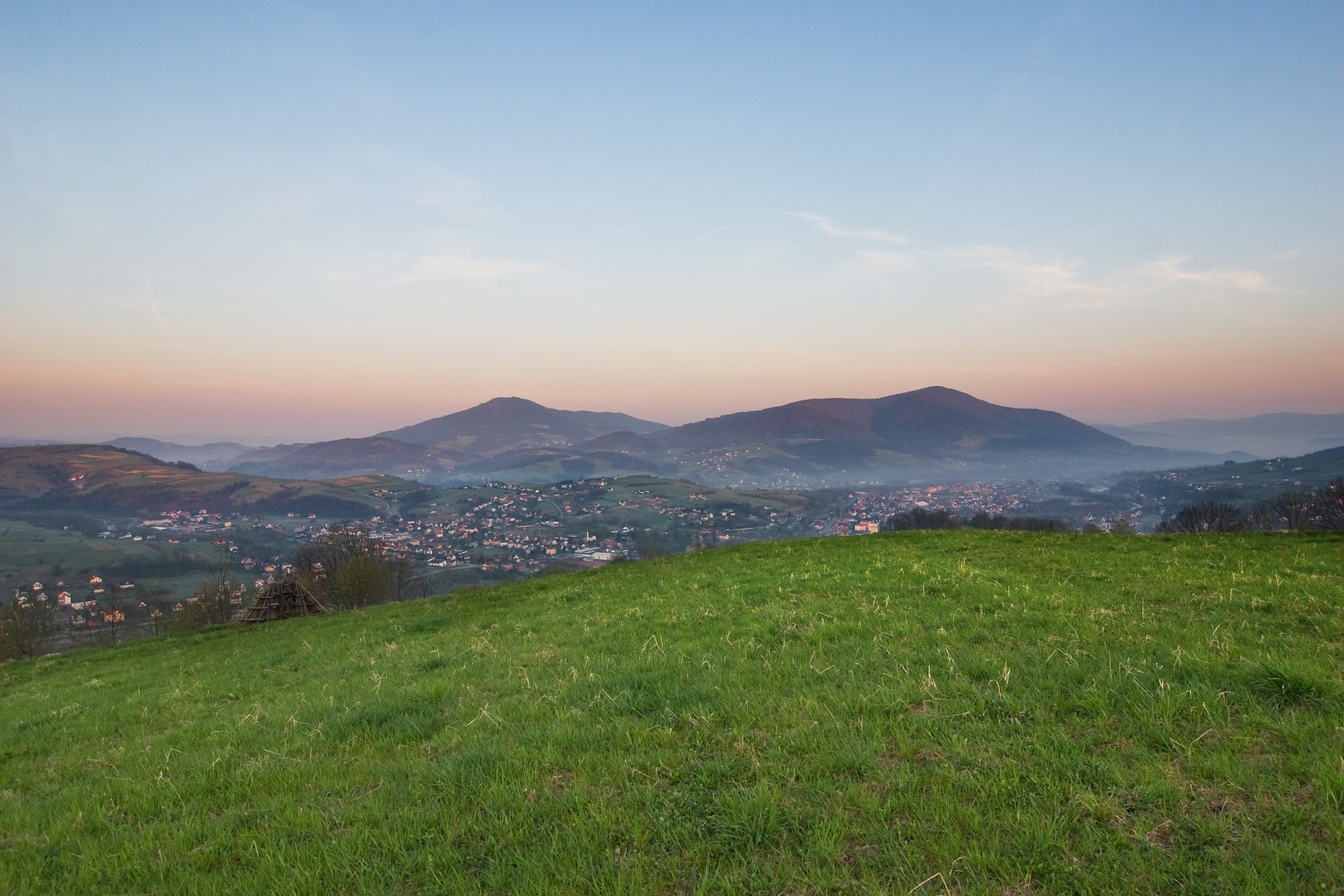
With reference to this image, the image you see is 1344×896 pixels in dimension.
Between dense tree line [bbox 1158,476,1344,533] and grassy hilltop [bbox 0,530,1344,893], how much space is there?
96.4 meters

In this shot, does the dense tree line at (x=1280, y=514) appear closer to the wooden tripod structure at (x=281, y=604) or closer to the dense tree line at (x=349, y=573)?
the wooden tripod structure at (x=281, y=604)

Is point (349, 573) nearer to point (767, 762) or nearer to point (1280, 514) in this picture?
point (767, 762)

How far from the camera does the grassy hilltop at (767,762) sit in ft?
14.8

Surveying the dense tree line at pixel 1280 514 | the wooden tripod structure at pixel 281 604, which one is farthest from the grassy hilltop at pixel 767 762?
the dense tree line at pixel 1280 514

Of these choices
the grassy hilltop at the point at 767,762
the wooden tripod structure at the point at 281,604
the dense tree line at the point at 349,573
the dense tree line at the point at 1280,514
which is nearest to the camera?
the grassy hilltop at the point at 767,762

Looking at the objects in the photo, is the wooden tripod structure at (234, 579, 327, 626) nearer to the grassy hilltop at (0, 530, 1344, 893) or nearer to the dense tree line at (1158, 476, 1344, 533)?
the grassy hilltop at (0, 530, 1344, 893)

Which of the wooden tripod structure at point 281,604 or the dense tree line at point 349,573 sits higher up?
the wooden tripod structure at point 281,604

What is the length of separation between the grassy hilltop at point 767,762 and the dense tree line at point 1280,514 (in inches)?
3795

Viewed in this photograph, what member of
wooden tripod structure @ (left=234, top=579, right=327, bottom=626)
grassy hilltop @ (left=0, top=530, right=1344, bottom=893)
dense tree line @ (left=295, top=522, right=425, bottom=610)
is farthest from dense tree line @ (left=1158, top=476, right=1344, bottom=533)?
dense tree line @ (left=295, top=522, right=425, bottom=610)

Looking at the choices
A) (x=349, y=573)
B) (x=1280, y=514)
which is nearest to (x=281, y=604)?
(x=349, y=573)

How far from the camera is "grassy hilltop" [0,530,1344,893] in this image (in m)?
4.52

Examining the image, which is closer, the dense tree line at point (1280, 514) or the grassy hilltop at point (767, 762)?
the grassy hilltop at point (767, 762)

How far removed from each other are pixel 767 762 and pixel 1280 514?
125821 mm

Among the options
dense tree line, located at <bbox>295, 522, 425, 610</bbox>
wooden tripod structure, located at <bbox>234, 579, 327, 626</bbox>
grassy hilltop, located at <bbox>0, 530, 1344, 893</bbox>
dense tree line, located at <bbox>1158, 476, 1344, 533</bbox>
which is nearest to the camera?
grassy hilltop, located at <bbox>0, 530, 1344, 893</bbox>
